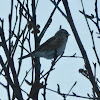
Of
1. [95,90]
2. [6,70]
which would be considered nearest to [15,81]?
[6,70]

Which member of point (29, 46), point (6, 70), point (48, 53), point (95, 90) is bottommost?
point (95, 90)

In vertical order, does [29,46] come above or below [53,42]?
below

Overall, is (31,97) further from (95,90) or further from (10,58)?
(95,90)

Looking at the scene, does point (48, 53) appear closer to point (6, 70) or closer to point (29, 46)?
point (29, 46)

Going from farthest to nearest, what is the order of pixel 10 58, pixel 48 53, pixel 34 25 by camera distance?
1. pixel 48 53
2. pixel 34 25
3. pixel 10 58

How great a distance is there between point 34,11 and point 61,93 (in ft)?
3.22

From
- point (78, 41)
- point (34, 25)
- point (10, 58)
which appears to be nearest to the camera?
point (78, 41)

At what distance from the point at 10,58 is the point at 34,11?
0.77 metres

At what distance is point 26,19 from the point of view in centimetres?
272

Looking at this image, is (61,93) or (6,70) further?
(61,93)

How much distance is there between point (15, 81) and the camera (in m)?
2.04

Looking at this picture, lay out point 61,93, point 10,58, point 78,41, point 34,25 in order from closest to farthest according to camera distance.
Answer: point 78,41, point 10,58, point 61,93, point 34,25

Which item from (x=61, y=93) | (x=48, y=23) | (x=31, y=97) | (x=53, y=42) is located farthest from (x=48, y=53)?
(x=31, y=97)

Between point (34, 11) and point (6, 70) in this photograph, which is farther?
point (34, 11)
